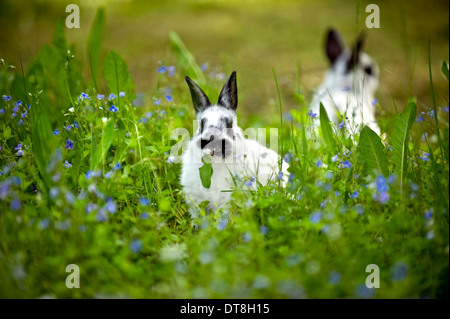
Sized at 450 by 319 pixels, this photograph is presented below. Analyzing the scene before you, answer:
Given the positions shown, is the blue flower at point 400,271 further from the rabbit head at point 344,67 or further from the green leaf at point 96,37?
the rabbit head at point 344,67

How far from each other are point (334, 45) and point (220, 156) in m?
3.09

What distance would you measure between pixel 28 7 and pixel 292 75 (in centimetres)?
478

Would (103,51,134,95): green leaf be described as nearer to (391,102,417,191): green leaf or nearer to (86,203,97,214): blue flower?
(86,203,97,214): blue flower

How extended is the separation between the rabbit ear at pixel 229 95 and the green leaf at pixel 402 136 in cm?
90

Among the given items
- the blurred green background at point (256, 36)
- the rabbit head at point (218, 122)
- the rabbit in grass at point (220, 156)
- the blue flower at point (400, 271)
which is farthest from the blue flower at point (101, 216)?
the blurred green background at point (256, 36)

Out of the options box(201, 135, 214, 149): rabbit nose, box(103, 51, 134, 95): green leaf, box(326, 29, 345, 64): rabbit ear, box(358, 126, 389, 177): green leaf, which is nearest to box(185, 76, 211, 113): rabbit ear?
box(201, 135, 214, 149): rabbit nose

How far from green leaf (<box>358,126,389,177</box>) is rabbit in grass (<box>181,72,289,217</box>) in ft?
1.52

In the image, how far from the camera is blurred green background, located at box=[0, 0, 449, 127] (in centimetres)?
530

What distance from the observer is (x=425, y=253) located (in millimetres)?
1645

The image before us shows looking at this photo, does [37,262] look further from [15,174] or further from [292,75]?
[292,75]

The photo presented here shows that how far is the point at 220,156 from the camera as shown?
7.13ft

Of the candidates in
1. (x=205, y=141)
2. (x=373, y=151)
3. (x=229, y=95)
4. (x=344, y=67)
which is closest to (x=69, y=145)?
(x=205, y=141)

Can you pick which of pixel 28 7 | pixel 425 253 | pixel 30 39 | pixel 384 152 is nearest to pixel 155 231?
pixel 425 253

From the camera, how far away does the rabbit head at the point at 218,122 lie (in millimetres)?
2133
